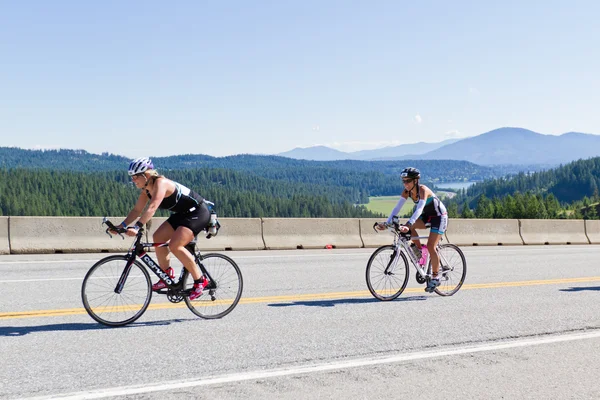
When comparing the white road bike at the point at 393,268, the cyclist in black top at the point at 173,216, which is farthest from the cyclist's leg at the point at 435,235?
the cyclist in black top at the point at 173,216

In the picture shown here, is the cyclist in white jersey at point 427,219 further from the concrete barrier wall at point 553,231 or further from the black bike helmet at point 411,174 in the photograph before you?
the concrete barrier wall at point 553,231

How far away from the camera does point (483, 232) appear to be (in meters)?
20.4

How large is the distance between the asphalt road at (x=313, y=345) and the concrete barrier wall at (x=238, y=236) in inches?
228

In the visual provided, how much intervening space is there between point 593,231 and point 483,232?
19.2 ft

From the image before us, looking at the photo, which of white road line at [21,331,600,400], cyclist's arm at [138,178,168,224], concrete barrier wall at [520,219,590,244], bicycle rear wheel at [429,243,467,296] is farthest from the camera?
concrete barrier wall at [520,219,590,244]

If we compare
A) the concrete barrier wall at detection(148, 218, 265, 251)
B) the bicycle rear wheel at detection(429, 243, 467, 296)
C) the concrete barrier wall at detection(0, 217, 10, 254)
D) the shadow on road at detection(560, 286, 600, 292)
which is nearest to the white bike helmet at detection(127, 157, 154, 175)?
the bicycle rear wheel at detection(429, 243, 467, 296)

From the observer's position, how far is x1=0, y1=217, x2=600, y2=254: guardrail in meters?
14.1

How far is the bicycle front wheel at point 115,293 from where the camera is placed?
21.9ft

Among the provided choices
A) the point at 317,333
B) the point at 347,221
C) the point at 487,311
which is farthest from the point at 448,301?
the point at 347,221

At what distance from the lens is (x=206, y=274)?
23.6ft

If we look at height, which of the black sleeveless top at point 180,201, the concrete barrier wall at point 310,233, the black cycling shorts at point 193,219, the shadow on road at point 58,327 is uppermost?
the black sleeveless top at point 180,201

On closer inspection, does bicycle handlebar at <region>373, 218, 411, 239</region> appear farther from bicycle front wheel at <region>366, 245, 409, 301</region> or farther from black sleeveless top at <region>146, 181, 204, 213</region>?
black sleeveless top at <region>146, 181, 204, 213</region>

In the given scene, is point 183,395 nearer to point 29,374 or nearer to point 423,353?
point 29,374

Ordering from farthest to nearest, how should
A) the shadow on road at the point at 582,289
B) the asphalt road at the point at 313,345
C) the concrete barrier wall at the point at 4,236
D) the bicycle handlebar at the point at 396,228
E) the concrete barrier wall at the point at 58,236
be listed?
1. the concrete barrier wall at the point at 58,236
2. the concrete barrier wall at the point at 4,236
3. the shadow on road at the point at 582,289
4. the bicycle handlebar at the point at 396,228
5. the asphalt road at the point at 313,345
